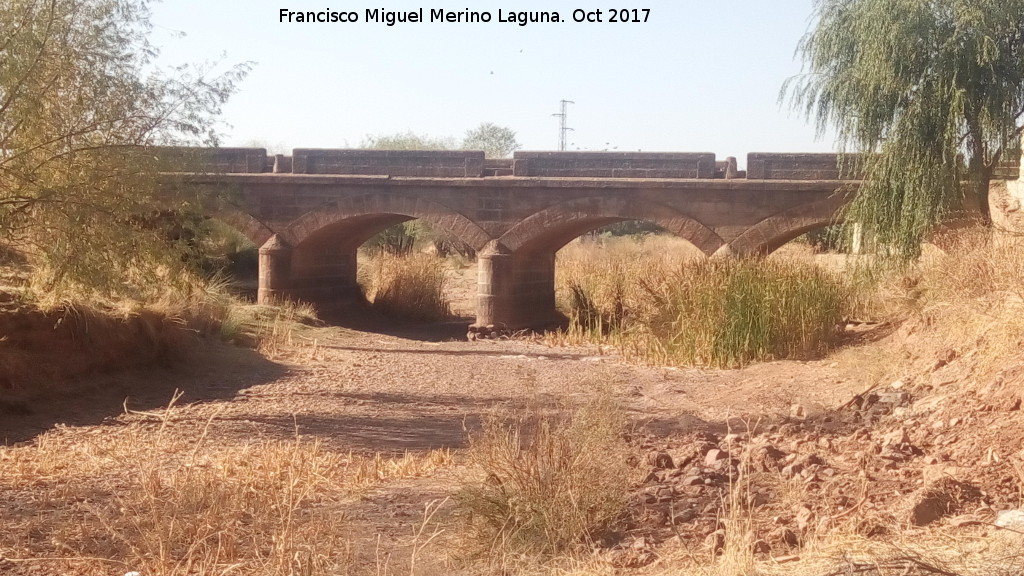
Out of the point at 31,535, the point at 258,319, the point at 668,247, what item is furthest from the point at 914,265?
the point at 668,247

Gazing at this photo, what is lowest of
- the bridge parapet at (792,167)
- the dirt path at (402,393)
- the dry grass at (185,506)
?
the dirt path at (402,393)

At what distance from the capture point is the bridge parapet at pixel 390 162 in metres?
19.7

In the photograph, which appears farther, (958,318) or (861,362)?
(861,362)

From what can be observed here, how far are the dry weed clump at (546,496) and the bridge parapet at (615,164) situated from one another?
12.9 meters

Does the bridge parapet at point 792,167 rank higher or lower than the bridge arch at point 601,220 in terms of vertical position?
higher

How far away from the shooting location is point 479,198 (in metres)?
19.5

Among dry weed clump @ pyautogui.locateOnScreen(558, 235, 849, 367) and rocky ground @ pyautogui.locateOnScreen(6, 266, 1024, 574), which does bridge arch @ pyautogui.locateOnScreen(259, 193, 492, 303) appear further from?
dry weed clump @ pyautogui.locateOnScreen(558, 235, 849, 367)

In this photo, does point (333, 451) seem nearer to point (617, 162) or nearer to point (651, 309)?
point (651, 309)

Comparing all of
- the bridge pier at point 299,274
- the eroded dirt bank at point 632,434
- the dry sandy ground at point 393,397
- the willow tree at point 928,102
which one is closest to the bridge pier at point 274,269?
the bridge pier at point 299,274

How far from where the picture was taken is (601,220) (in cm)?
1956

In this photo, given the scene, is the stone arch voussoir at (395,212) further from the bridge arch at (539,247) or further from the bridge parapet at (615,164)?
the bridge parapet at (615,164)

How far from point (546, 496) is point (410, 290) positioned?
16971 mm

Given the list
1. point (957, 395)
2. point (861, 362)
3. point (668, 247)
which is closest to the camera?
point (957, 395)

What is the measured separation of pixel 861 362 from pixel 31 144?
332 inches
